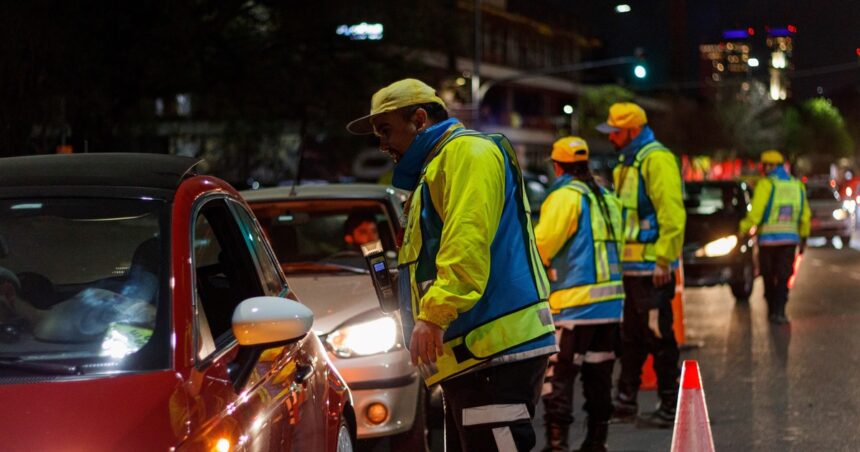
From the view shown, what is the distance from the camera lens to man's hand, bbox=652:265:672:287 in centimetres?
873

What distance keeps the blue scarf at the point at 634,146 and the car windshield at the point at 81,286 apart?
17.3ft

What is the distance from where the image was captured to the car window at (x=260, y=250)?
4.82 meters

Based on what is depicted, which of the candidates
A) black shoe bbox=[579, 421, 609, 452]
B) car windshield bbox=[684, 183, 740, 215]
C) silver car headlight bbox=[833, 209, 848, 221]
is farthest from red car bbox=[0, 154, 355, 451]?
silver car headlight bbox=[833, 209, 848, 221]

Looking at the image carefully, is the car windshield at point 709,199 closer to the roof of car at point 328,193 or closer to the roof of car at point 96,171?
the roof of car at point 328,193

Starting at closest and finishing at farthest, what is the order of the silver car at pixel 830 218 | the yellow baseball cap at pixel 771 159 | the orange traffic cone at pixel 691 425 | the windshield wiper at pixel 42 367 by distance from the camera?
the windshield wiper at pixel 42 367 → the orange traffic cone at pixel 691 425 → the yellow baseball cap at pixel 771 159 → the silver car at pixel 830 218

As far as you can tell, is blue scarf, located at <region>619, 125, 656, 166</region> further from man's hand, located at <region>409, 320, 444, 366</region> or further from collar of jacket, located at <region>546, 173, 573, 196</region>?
man's hand, located at <region>409, 320, 444, 366</region>

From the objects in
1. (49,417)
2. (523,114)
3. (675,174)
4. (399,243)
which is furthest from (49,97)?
(523,114)

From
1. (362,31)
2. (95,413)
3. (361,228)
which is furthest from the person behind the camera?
(362,31)

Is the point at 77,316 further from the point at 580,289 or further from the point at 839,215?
the point at 839,215

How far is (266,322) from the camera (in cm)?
376

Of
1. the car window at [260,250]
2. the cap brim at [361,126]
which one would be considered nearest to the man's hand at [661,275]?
the cap brim at [361,126]

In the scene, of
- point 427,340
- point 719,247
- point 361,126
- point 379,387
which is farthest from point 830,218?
point 427,340

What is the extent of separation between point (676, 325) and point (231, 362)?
8.38 metres

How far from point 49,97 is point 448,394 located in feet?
41.5
